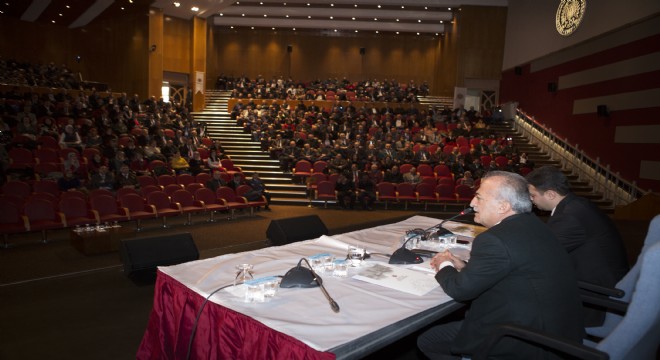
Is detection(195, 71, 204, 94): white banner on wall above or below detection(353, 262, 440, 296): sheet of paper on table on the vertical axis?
above

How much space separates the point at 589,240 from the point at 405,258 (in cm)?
114

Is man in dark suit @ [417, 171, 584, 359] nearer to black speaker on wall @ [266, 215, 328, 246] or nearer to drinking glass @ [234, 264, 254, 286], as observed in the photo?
drinking glass @ [234, 264, 254, 286]

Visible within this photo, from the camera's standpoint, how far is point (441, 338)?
2334 mm

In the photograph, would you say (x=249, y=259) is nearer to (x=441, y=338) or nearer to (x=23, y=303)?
(x=441, y=338)

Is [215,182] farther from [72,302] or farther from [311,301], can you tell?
[311,301]

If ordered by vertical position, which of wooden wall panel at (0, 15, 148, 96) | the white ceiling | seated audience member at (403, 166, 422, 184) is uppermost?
the white ceiling

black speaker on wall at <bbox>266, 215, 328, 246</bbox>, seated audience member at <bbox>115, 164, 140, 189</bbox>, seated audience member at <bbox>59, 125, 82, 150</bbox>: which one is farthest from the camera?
seated audience member at <bbox>59, 125, 82, 150</bbox>

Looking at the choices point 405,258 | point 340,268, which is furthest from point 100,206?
point 405,258

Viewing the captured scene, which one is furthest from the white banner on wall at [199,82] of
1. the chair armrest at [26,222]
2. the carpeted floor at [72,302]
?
the chair armrest at [26,222]

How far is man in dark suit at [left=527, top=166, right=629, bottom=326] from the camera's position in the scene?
2.59 meters

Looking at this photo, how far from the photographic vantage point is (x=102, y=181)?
7.91 metres

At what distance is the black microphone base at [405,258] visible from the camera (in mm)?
2641

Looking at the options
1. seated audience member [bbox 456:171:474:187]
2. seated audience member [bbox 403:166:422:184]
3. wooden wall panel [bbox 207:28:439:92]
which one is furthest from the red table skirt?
wooden wall panel [bbox 207:28:439:92]

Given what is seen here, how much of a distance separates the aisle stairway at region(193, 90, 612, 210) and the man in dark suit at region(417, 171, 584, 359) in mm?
9071
